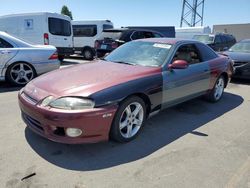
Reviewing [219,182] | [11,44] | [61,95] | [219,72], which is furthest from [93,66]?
[11,44]

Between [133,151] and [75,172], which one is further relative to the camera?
[133,151]

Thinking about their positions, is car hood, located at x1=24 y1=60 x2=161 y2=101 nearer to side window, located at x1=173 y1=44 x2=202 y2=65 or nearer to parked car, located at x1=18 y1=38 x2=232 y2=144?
parked car, located at x1=18 y1=38 x2=232 y2=144

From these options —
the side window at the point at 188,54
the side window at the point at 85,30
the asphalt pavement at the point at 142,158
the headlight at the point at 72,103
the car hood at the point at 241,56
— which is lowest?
the asphalt pavement at the point at 142,158

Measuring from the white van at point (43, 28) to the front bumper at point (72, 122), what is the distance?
8.51 meters

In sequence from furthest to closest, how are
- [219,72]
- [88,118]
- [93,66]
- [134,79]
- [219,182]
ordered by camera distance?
1. [219,72]
2. [93,66]
3. [134,79]
4. [88,118]
5. [219,182]

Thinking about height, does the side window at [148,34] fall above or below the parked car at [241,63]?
above

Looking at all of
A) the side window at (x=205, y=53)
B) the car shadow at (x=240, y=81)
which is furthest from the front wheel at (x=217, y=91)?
the car shadow at (x=240, y=81)

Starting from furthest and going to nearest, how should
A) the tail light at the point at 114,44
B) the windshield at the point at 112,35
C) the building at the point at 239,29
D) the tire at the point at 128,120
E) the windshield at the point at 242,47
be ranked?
1. the building at the point at 239,29
2. the windshield at the point at 112,35
3. the tail light at the point at 114,44
4. the windshield at the point at 242,47
5. the tire at the point at 128,120

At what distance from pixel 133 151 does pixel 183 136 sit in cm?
94

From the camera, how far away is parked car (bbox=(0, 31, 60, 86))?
21.2 feet

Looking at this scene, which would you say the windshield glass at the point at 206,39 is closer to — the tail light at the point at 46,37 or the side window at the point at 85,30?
the side window at the point at 85,30

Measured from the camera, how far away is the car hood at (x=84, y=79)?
A: 10.7 ft

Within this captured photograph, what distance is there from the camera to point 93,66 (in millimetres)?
4305

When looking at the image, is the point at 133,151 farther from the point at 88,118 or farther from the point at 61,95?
the point at 61,95
